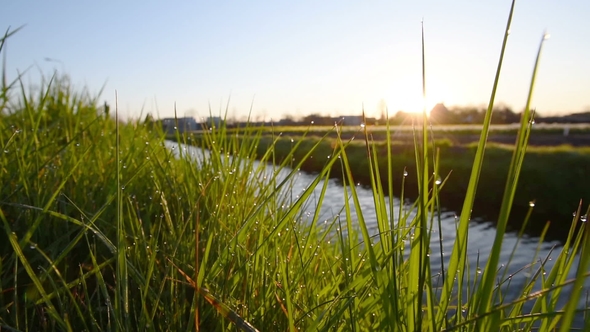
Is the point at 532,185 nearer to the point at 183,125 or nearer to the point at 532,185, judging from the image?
the point at 532,185

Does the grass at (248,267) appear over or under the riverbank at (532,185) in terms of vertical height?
over

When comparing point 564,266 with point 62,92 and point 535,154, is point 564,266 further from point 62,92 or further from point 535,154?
point 535,154

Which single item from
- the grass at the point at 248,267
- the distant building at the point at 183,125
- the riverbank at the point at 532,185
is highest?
the distant building at the point at 183,125

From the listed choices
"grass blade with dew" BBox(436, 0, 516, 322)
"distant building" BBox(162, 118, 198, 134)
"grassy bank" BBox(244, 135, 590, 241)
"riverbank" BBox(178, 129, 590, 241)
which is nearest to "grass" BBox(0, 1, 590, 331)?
"grass blade with dew" BBox(436, 0, 516, 322)

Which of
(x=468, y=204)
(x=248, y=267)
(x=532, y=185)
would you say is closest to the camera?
(x=468, y=204)

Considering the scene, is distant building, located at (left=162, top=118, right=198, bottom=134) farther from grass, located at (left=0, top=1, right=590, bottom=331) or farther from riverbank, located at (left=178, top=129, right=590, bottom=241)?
riverbank, located at (left=178, top=129, right=590, bottom=241)

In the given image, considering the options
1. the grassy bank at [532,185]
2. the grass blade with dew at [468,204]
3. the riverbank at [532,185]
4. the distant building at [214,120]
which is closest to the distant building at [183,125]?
the distant building at [214,120]

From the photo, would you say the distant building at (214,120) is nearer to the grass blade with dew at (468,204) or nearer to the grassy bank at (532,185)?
the grass blade with dew at (468,204)

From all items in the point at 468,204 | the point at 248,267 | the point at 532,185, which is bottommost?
the point at 532,185

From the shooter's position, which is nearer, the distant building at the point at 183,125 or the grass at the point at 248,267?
the grass at the point at 248,267

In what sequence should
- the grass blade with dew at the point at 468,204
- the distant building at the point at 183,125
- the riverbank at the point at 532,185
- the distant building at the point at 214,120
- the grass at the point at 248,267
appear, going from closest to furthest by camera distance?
1. the grass blade with dew at the point at 468,204
2. the grass at the point at 248,267
3. the distant building at the point at 214,120
4. the distant building at the point at 183,125
5. the riverbank at the point at 532,185

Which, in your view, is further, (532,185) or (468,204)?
(532,185)

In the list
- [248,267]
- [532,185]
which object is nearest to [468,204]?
[248,267]

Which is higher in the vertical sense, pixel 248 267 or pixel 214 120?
pixel 214 120
